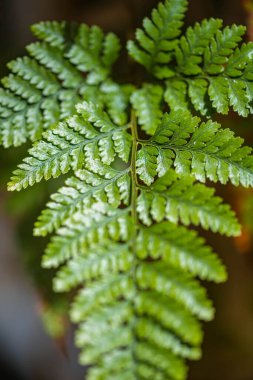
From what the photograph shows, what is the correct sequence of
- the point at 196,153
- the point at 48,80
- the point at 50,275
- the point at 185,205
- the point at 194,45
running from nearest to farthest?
the point at 185,205, the point at 196,153, the point at 194,45, the point at 48,80, the point at 50,275

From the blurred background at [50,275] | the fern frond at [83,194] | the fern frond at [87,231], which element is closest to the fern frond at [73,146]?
the fern frond at [83,194]

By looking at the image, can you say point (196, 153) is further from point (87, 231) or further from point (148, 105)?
point (87, 231)

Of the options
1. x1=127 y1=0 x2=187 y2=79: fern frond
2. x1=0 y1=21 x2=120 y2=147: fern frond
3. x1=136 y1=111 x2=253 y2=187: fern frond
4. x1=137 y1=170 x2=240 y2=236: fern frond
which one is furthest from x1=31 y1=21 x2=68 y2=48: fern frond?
x1=137 y1=170 x2=240 y2=236: fern frond

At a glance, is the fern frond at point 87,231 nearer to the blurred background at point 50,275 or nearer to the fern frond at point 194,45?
the fern frond at point 194,45

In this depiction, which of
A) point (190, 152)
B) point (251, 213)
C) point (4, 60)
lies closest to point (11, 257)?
point (4, 60)

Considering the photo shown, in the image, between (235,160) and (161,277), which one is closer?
(161,277)

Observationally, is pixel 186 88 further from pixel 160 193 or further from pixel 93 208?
pixel 93 208

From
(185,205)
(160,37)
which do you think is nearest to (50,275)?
(185,205)
